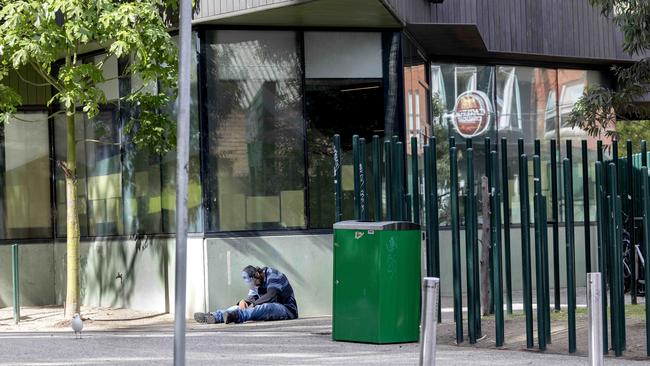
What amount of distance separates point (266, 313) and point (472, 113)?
269 inches

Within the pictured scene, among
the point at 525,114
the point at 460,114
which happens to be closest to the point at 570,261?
the point at 460,114

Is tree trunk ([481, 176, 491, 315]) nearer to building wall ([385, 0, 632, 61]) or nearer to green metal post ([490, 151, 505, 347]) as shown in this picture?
green metal post ([490, 151, 505, 347])

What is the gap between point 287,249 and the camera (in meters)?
17.4

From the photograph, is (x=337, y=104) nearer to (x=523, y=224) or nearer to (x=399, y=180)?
(x=399, y=180)

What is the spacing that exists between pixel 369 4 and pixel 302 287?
4.30m

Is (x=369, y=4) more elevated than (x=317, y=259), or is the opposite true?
(x=369, y=4)

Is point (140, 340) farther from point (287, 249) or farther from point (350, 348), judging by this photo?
point (287, 249)

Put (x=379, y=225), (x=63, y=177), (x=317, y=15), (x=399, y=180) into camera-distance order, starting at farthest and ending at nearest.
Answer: (x=63, y=177) < (x=317, y=15) < (x=399, y=180) < (x=379, y=225)

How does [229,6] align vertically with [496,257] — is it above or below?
above

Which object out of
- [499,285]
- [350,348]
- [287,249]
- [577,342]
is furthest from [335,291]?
[287,249]

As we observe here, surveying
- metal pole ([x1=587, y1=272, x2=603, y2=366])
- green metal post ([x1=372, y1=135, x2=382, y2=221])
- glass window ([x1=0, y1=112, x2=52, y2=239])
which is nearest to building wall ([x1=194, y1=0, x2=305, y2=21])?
green metal post ([x1=372, y1=135, x2=382, y2=221])

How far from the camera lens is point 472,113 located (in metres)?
21.1

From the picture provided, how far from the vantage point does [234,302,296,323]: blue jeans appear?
1586 centimetres

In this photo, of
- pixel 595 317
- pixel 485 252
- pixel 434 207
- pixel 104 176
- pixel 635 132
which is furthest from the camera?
pixel 635 132
